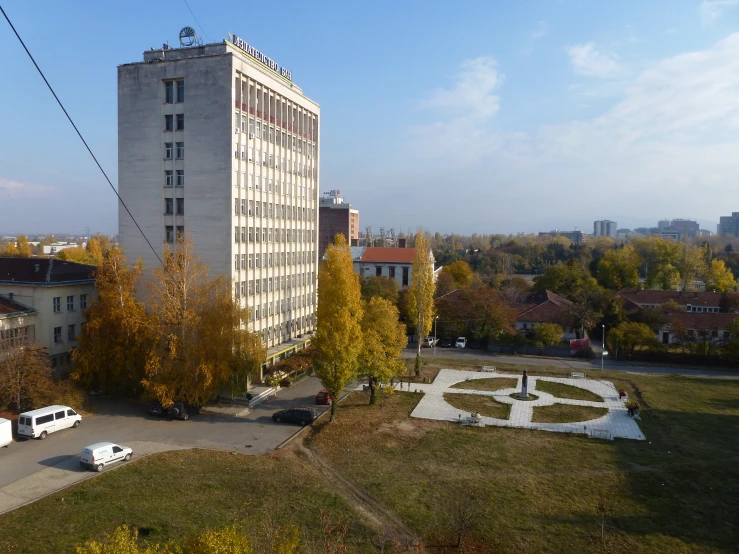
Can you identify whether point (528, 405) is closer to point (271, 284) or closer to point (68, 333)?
point (271, 284)

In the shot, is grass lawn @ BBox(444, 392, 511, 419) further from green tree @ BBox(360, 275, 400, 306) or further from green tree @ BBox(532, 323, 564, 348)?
green tree @ BBox(360, 275, 400, 306)

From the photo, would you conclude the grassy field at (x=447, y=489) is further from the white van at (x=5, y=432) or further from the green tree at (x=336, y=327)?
the white van at (x=5, y=432)

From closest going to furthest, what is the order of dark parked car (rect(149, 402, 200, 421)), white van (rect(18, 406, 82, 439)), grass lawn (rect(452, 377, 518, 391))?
white van (rect(18, 406, 82, 439)), dark parked car (rect(149, 402, 200, 421)), grass lawn (rect(452, 377, 518, 391))

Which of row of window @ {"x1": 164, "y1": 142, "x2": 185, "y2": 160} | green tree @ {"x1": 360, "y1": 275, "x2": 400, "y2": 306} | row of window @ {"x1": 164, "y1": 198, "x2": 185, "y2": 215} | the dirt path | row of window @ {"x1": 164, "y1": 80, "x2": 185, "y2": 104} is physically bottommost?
the dirt path

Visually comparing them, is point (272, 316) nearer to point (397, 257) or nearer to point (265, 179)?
point (265, 179)

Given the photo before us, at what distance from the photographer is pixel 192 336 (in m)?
31.2

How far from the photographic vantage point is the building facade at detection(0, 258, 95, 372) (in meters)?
33.8

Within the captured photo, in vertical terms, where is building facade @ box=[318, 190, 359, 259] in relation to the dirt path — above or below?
above

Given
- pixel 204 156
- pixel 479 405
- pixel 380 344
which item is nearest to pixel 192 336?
pixel 380 344

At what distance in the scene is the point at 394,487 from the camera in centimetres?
2161

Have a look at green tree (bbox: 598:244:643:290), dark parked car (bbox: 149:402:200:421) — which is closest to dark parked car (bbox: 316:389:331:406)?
dark parked car (bbox: 149:402:200:421)

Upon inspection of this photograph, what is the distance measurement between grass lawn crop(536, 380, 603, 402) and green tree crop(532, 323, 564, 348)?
40.5 ft

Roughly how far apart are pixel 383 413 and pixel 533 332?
27.3 m

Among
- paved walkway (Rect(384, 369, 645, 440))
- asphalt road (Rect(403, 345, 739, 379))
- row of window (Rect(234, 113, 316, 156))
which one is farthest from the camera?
asphalt road (Rect(403, 345, 739, 379))
